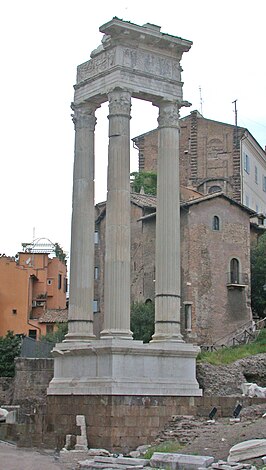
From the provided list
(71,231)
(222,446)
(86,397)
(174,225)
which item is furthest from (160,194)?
(222,446)

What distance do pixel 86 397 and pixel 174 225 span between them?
526cm

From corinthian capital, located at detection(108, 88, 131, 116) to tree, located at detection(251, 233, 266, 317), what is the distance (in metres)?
26.6

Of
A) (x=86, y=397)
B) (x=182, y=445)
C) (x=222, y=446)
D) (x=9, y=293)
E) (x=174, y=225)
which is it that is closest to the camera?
(x=222, y=446)

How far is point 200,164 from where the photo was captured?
56.2m

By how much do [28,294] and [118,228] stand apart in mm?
31631

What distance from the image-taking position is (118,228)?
72.5 ft

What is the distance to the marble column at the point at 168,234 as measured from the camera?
22906mm

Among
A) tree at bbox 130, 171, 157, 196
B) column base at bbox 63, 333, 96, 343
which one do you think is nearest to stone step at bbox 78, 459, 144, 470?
column base at bbox 63, 333, 96, 343

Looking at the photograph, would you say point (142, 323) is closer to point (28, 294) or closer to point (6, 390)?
point (6, 390)

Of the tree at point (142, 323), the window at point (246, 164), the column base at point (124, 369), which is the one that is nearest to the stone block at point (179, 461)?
the column base at point (124, 369)

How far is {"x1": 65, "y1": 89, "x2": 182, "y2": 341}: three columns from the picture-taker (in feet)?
71.8

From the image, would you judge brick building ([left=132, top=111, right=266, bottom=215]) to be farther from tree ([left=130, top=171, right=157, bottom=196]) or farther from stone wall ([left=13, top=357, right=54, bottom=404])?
stone wall ([left=13, top=357, right=54, bottom=404])

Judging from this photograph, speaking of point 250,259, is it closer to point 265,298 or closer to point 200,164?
point 265,298

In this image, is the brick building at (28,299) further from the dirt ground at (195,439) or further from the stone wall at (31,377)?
the dirt ground at (195,439)
